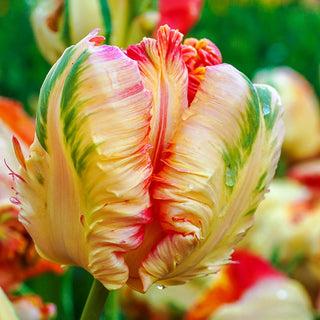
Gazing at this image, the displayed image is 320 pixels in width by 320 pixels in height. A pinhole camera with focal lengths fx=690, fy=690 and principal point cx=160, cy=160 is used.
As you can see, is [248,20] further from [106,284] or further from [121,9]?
[106,284]

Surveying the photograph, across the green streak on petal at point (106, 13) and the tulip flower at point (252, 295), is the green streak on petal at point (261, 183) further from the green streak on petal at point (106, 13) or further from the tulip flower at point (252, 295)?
the tulip flower at point (252, 295)

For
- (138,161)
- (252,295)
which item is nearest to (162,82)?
(138,161)

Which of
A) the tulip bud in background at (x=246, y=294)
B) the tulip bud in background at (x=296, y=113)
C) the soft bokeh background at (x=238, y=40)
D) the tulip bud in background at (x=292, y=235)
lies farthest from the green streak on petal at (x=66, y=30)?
the tulip bud in background at (x=296, y=113)

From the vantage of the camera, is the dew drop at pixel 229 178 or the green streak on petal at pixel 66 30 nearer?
the dew drop at pixel 229 178

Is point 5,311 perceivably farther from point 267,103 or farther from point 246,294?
point 246,294

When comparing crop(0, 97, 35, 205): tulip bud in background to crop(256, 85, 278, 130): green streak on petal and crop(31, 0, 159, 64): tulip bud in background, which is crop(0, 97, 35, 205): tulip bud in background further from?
crop(256, 85, 278, 130): green streak on petal

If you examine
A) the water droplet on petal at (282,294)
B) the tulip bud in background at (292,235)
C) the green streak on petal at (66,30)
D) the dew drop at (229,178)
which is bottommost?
the tulip bud in background at (292,235)

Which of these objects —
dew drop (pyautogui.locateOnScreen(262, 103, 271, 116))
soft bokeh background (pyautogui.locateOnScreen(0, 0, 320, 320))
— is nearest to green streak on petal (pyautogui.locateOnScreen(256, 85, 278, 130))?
dew drop (pyautogui.locateOnScreen(262, 103, 271, 116))
